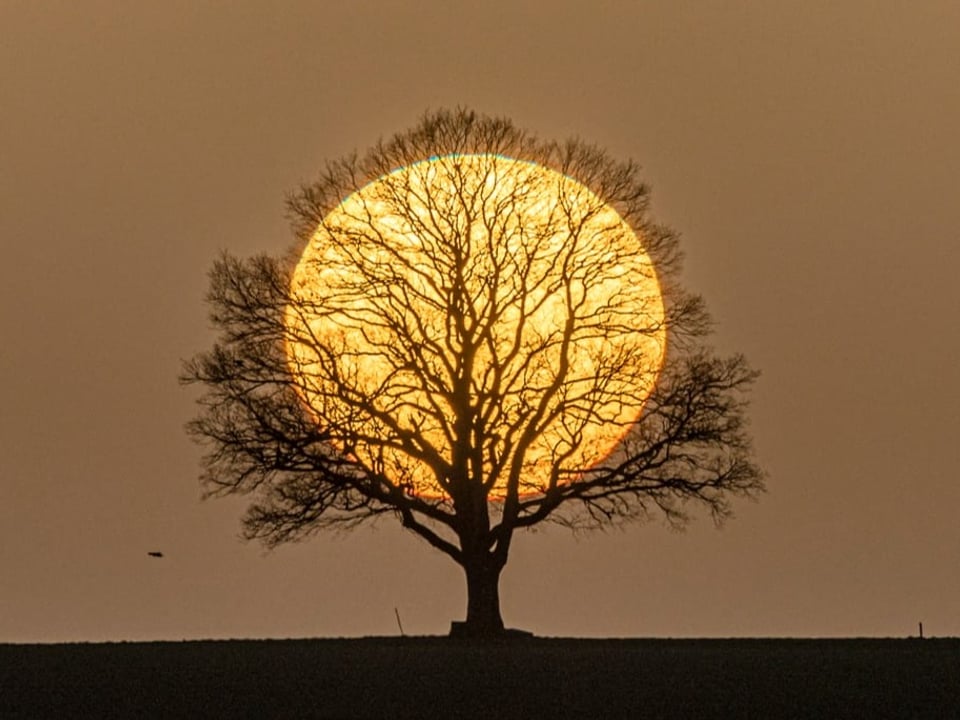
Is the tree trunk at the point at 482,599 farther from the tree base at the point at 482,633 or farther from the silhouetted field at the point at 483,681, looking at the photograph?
the silhouetted field at the point at 483,681

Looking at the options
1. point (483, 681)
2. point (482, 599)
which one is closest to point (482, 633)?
point (482, 599)

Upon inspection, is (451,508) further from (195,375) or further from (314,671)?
(314,671)

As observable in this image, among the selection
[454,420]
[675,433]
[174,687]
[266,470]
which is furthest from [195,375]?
[174,687]

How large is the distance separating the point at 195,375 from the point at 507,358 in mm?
7589

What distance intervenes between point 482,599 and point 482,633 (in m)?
0.90

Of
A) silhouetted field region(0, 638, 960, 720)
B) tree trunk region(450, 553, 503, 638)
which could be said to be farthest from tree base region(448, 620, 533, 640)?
silhouetted field region(0, 638, 960, 720)

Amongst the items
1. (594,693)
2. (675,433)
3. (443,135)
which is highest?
(443,135)

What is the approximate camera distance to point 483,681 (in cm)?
3194

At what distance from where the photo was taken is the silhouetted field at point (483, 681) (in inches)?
1058

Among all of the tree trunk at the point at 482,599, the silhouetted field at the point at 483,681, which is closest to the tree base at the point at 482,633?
the tree trunk at the point at 482,599

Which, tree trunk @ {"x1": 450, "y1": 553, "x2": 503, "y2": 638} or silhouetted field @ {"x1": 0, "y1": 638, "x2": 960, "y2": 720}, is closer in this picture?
silhouetted field @ {"x1": 0, "y1": 638, "x2": 960, "y2": 720}

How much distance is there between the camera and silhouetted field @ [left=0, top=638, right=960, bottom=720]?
88.2ft

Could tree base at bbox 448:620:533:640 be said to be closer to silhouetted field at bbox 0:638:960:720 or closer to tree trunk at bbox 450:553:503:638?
tree trunk at bbox 450:553:503:638

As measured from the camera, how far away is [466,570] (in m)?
51.2
